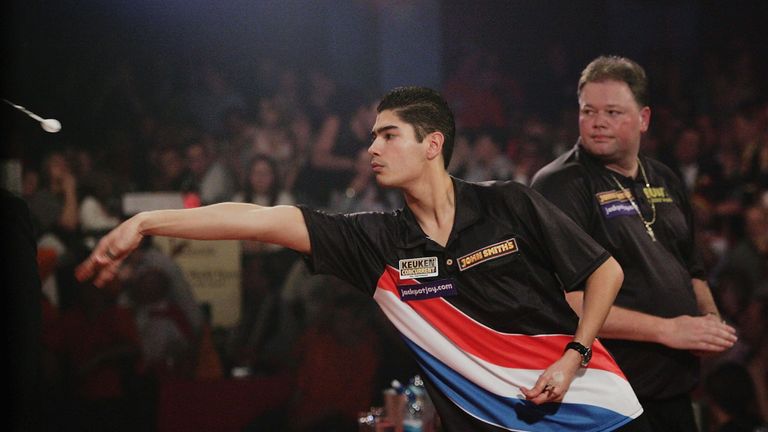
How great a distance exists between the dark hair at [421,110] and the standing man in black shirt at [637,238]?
1.98ft

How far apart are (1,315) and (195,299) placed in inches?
184

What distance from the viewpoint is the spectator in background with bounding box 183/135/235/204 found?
7070 millimetres

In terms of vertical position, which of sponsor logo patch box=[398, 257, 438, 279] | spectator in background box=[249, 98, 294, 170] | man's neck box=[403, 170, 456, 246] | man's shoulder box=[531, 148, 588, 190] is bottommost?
sponsor logo patch box=[398, 257, 438, 279]

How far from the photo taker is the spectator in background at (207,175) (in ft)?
23.2

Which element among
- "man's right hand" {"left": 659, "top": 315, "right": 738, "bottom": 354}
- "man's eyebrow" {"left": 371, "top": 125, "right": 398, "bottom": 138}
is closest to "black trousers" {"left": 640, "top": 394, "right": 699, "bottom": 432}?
"man's right hand" {"left": 659, "top": 315, "right": 738, "bottom": 354}

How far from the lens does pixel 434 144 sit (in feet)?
10.0

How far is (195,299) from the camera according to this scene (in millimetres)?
6711

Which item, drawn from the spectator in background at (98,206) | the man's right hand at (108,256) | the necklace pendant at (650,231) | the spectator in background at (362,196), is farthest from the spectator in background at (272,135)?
the man's right hand at (108,256)

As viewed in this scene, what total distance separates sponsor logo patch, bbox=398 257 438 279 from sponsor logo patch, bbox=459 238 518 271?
0.28 ft

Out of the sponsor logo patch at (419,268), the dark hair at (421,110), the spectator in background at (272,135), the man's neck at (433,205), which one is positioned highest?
the spectator in background at (272,135)

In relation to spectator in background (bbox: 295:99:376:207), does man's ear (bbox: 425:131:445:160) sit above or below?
below

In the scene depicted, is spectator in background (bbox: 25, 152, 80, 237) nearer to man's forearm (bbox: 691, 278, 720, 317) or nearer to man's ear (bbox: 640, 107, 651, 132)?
man's ear (bbox: 640, 107, 651, 132)

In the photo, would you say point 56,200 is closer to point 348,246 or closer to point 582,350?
point 348,246

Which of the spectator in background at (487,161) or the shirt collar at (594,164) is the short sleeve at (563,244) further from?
the spectator in background at (487,161)
